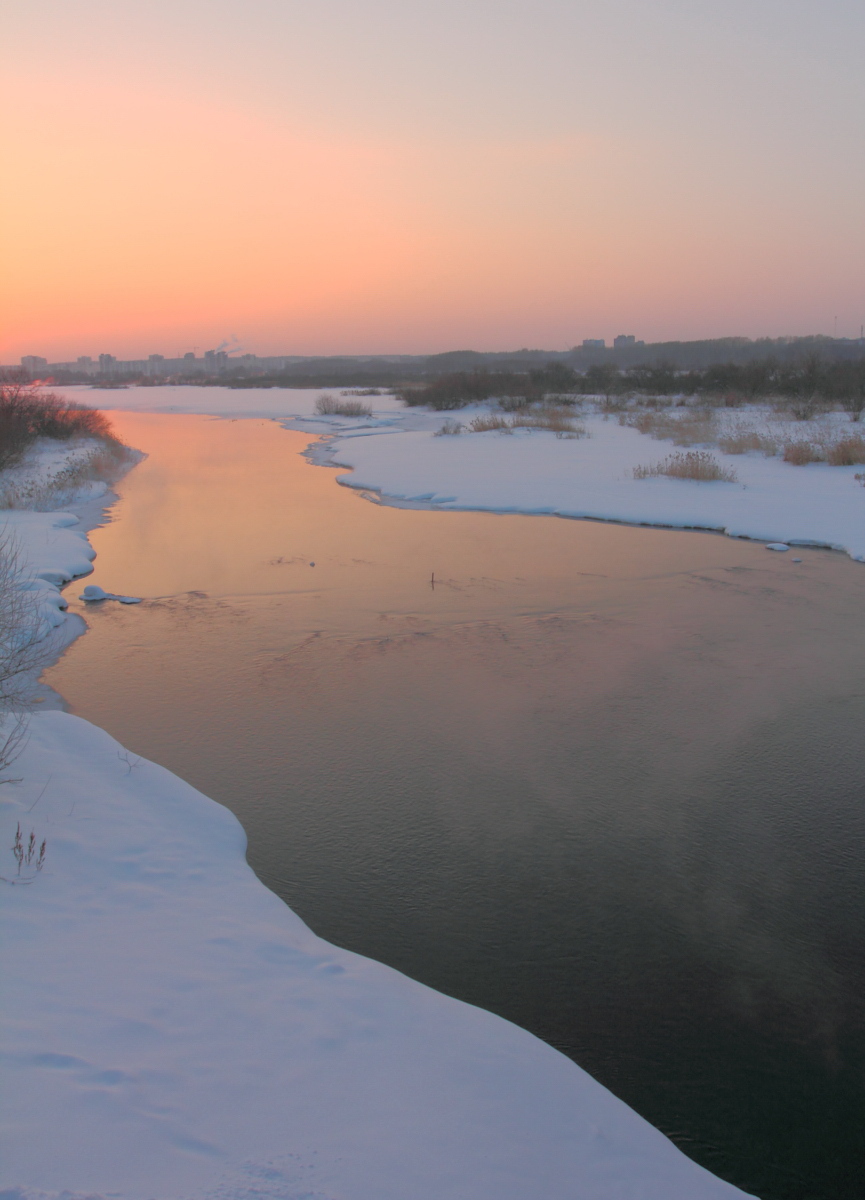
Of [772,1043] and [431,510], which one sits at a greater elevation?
[431,510]

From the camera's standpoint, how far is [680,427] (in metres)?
24.1

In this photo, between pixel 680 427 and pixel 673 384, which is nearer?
pixel 680 427

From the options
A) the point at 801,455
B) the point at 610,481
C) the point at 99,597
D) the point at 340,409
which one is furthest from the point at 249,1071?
the point at 340,409

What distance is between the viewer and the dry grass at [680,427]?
22.2 m

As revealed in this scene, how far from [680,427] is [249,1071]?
2367cm

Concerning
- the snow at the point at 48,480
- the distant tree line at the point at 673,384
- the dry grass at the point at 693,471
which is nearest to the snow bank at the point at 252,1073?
the snow at the point at 48,480

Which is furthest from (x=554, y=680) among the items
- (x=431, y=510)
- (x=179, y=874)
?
A: (x=431, y=510)

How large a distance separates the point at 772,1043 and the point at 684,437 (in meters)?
21.0

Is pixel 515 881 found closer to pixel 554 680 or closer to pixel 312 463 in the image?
pixel 554 680

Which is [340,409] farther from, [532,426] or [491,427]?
[532,426]

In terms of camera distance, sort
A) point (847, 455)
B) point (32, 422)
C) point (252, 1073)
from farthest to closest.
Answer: point (32, 422) < point (847, 455) < point (252, 1073)

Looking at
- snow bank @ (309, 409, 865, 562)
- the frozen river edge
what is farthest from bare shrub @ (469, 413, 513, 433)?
the frozen river edge

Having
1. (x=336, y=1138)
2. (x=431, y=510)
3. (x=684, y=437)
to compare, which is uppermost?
(x=684, y=437)

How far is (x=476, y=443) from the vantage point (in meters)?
24.2
